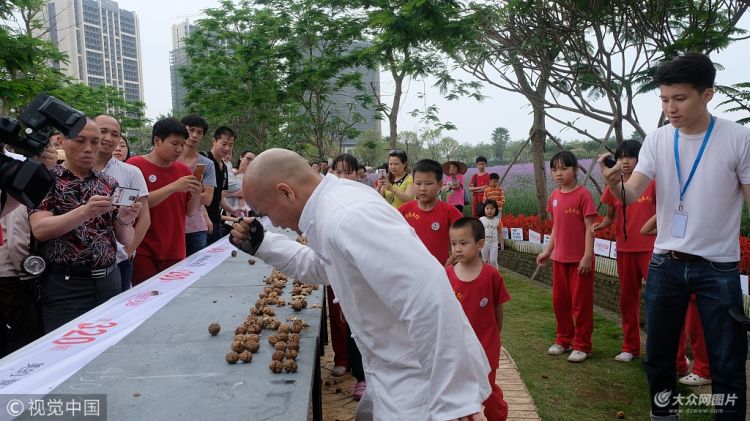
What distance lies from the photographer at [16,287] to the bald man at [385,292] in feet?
7.51

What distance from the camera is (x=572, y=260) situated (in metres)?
4.85

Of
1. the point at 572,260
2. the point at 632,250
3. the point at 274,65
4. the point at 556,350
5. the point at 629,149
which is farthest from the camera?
the point at 274,65

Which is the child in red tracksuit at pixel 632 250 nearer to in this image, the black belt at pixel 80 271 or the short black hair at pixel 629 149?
the short black hair at pixel 629 149

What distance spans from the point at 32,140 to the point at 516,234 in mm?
8432

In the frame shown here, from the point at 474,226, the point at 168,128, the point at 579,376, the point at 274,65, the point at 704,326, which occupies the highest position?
the point at 274,65

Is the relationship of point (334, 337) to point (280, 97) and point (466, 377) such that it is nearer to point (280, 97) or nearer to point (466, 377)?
point (466, 377)

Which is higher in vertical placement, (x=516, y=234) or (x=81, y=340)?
(x=81, y=340)

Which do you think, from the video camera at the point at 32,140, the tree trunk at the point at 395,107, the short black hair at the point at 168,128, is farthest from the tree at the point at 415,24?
the video camera at the point at 32,140

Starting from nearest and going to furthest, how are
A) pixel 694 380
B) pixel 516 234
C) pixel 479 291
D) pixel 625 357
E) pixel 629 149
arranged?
pixel 479 291
pixel 694 380
pixel 629 149
pixel 625 357
pixel 516 234

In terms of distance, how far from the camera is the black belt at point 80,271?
124 inches

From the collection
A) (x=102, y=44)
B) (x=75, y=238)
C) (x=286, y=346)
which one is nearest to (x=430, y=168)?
(x=286, y=346)

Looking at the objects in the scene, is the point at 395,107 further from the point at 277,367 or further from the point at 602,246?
the point at 277,367

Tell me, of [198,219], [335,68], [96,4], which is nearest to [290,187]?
[198,219]

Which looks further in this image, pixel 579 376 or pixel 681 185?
pixel 579 376
